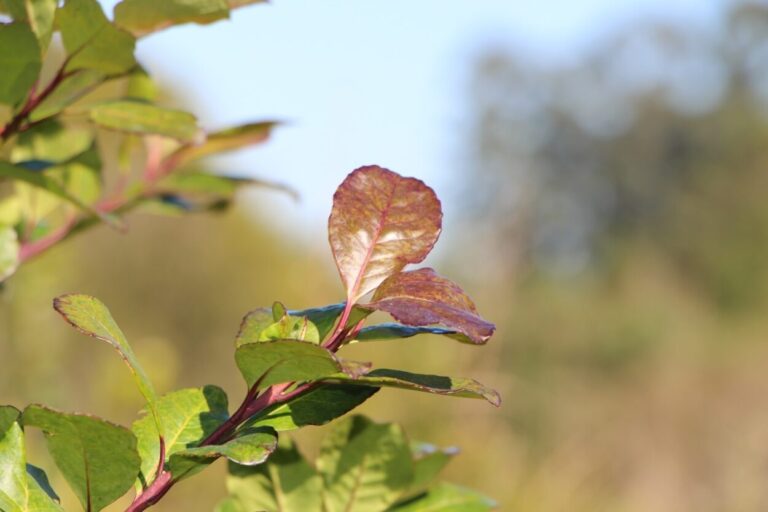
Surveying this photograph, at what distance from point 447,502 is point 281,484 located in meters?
0.10

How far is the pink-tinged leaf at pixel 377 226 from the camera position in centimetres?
41

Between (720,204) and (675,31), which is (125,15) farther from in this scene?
(675,31)

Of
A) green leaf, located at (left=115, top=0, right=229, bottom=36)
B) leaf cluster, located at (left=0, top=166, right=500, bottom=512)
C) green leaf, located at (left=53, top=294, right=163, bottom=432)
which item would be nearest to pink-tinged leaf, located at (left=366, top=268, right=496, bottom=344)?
leaf cluster, located at (left=0, top=166, right=500, bottom=512)

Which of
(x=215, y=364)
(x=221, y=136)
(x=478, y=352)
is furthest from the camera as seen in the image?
(x=215, y=364)

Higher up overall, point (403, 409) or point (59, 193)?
point (59, 193)

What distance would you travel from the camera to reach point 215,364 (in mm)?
7758

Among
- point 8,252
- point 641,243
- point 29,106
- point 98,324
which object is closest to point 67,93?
point 29,106

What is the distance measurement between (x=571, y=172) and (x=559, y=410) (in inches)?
578

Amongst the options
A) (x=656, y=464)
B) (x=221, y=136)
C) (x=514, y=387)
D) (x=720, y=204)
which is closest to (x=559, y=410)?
(x=514, y=387)

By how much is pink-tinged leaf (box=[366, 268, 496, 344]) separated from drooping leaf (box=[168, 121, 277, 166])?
373 millimetres

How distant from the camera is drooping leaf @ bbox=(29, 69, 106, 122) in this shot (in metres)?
0.57

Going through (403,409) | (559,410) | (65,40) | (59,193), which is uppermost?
(65,40)

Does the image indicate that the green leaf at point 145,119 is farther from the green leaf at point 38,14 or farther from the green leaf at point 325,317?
the green leaf at point 325,317

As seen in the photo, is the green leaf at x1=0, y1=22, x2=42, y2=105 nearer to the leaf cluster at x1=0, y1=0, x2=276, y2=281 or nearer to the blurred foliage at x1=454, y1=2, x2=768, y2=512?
the leaf cluster at x1=0, y1=0, x2=276, y2=281
